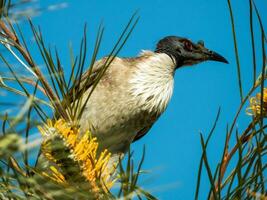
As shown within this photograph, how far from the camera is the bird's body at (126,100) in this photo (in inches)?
194

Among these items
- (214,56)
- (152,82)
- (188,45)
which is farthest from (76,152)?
(188,45)

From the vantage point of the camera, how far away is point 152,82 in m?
5.28

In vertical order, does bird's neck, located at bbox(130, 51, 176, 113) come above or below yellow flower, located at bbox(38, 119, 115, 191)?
above

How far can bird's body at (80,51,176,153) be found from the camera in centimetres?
493

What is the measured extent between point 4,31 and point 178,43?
17.0 feet

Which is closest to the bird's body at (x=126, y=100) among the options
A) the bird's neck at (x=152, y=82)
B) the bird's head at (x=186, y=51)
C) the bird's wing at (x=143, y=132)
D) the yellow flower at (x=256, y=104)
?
the bird's neck at (x=152, y=82)

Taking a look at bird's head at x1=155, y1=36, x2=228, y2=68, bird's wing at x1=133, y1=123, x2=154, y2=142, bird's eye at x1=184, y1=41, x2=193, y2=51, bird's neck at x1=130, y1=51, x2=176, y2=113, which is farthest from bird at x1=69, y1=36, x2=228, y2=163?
bird's eye at x1=184, y1=41, x2=193, y2=51

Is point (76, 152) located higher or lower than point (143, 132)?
lower

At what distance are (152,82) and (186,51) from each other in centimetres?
148

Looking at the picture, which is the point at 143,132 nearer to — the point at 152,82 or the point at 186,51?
the point at 152,82

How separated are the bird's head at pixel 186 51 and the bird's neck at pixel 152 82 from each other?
0.71 m

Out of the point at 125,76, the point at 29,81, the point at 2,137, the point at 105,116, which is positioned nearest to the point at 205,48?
the point at 125,76

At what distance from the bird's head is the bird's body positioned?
1.07 metres

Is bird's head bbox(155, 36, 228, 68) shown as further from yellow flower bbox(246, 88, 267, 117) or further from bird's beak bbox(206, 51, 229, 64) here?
yellow flower bbox(246, 88, 267, 117)
